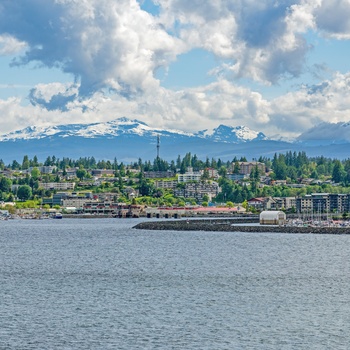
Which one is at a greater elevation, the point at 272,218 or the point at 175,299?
the point at 272,218

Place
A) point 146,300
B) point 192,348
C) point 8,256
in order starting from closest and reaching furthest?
1. point 192,348
2. point 146,300
3. point 8,256

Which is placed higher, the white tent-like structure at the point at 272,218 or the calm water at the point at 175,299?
the white tent-like structure at the point at 272,218

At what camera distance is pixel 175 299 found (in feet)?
177

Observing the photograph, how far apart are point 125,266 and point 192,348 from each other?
34.8 metres

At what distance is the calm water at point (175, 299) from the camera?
42.8 metres

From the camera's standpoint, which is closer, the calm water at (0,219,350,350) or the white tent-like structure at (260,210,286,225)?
the calm water at (0,219,350,350)

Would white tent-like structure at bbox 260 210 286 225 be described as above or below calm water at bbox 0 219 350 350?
above

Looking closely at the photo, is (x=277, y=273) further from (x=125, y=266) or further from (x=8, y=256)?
(x=8, y=256)

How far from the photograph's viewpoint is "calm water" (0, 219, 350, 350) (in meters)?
42.8

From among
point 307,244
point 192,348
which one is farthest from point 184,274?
point 307,244

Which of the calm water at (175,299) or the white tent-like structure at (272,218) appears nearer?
the calm water at (175,299)

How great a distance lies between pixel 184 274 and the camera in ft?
224

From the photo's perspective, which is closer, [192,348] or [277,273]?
[192,348]

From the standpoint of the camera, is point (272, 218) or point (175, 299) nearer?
point (175, 299)
